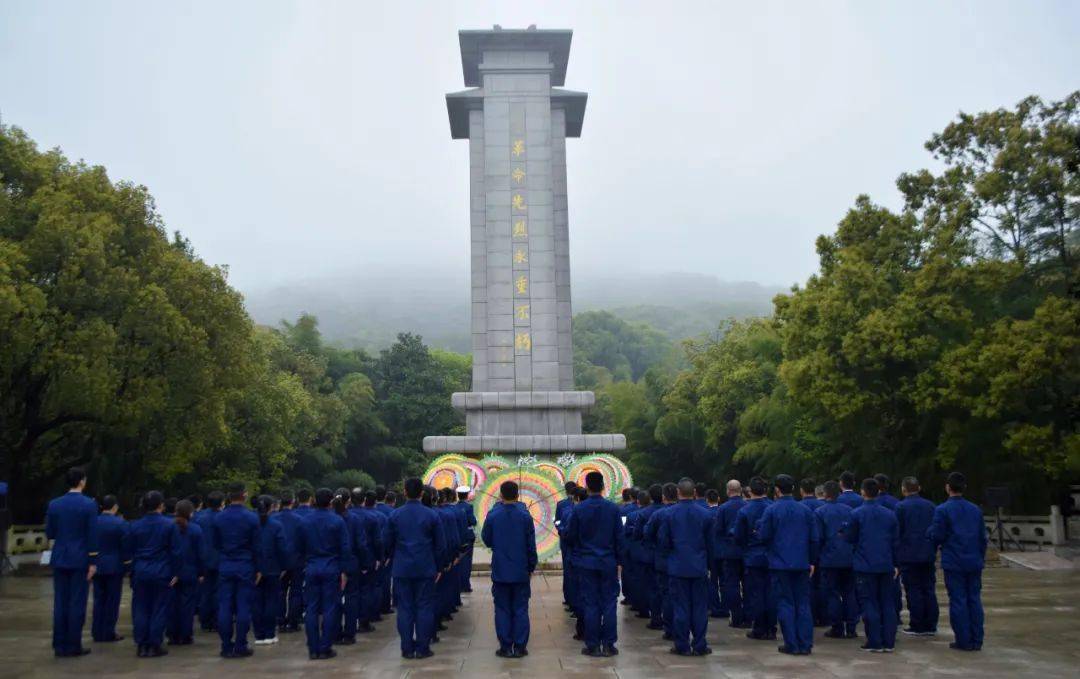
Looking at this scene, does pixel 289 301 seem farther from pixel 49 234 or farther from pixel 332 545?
pixel 332 545

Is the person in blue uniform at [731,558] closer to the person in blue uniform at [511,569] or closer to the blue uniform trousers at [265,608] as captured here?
the person in blue uniform at [511,569]

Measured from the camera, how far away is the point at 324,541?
27.6 ft

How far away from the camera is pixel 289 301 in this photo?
180m

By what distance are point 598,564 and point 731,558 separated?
271 centimetres

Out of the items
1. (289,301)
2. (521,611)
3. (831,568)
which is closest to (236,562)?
(521,611)

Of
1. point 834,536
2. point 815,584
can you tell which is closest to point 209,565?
point 834,536

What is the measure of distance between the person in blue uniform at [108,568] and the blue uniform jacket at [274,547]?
1.34 m

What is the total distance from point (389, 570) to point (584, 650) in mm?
3647

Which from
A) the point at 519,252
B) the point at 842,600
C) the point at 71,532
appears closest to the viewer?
the point at 71,532

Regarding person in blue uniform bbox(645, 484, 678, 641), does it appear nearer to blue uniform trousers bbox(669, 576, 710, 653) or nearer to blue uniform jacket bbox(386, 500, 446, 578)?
blue uniform trousers bbox(669, 576, 710, 653)

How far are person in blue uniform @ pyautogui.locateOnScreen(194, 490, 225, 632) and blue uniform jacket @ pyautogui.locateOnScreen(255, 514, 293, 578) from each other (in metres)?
A: 0.46

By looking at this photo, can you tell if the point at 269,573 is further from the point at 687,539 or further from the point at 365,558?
the point at 687,539

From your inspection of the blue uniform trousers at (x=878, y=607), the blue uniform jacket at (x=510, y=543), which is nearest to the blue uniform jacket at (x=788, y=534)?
the blue uniform trousers at (x=878, y=607)

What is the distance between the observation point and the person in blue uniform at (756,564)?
8.95 m
